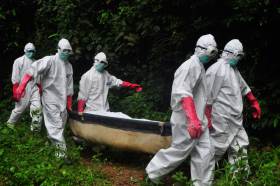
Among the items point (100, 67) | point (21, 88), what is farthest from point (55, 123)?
point (100, 67)

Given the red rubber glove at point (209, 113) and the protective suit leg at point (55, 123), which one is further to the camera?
the protective suit leg at point (55, 123)

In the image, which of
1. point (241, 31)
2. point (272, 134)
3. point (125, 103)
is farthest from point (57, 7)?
point (272, 134)

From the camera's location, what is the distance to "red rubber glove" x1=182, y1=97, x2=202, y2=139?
5824 millimetres

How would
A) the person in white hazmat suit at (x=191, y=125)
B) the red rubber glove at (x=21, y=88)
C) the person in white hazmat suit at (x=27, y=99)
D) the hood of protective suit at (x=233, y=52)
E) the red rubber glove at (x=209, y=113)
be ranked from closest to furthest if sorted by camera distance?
the person in white hazmat suit at (x=191, y=125)
the red rubber glove at (x=209, y=113)
the hood of protective suit at (x=233, y=52)
the red rubber glove at (x=21, y=88)
the person in white hazmat suit at (x=27, y=99)

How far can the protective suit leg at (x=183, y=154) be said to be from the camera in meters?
6.04

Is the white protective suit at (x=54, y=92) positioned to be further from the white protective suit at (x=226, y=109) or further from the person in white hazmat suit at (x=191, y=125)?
A: the white protective suit at (x=226, y=109)

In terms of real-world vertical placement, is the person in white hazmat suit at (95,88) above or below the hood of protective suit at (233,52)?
below

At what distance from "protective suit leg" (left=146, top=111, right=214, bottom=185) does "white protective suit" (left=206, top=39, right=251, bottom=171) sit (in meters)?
0.70

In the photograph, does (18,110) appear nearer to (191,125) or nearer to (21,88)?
(21,88)

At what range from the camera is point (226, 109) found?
690 cm

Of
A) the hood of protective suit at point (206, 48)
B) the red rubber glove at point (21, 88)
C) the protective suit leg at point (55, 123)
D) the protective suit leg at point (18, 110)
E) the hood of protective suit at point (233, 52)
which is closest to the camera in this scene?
the hood of protective suit at point (206, 48)

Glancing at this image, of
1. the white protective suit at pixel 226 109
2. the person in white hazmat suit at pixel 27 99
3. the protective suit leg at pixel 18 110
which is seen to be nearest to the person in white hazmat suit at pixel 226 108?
the white protective suit at pixel 226 109

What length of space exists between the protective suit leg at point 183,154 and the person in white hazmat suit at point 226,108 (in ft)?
2.30

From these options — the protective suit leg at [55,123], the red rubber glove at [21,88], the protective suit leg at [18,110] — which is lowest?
the protective suit leg at [18,110]
